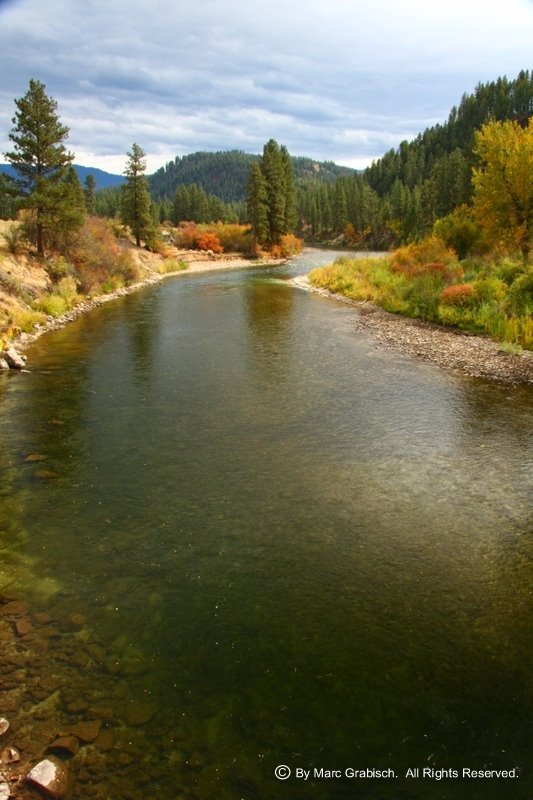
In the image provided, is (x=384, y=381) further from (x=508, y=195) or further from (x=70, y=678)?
(x=508, y=195)

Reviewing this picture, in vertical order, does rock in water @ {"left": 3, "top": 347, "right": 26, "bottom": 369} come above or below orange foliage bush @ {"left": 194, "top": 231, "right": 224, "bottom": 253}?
below

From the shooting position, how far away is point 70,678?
6.03 m

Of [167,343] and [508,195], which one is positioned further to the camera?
[508,195]

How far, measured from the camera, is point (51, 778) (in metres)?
4.85

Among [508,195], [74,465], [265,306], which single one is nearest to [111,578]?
[74,465]

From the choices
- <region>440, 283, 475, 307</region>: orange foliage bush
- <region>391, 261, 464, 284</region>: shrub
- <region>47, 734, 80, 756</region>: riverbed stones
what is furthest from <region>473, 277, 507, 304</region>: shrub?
<region>47, 734, 80, 756</region>: riverbed stones

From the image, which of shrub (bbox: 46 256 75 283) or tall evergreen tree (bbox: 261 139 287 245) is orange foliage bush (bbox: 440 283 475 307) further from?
tall evergreen tree (bbox: 261 139 287 245)

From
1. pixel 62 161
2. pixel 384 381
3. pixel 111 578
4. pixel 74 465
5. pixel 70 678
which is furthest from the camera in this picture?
pixel 62 161

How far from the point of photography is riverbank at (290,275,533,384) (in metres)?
18.7

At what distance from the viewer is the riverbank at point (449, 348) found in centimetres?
1870

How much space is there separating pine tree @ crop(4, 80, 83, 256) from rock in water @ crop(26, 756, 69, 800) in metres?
34.0

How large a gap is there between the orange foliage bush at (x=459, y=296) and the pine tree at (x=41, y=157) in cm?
2430

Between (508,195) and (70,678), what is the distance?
38.0m

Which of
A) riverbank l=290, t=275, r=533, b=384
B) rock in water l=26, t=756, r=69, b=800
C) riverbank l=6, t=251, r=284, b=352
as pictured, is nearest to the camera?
rock in water l=26, t=756, r=69, b=800
